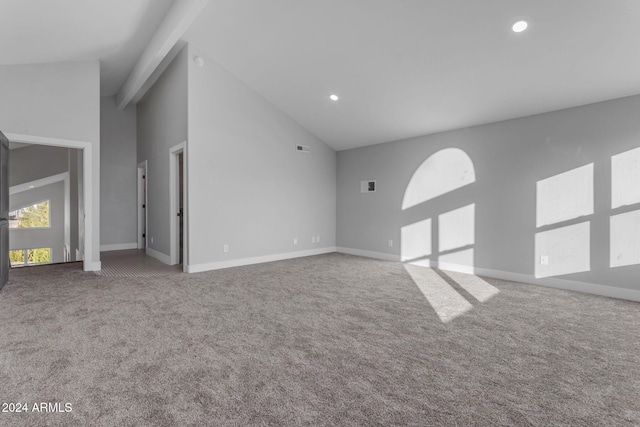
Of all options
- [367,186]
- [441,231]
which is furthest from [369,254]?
[441,231]

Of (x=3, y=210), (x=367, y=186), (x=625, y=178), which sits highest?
(x=367, y=186)

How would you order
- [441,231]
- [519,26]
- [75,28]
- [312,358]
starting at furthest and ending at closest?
1. [441,231]
2. [75,28]
3. [519,26]
4. [312,358]

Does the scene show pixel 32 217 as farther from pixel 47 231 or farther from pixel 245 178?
pixel 245 178

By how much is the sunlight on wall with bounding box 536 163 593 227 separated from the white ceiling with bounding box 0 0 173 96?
18.2ft

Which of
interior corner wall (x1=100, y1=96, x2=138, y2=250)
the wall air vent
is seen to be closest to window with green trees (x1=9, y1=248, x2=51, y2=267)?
interior corner wall (x1=100, y1=96, x2=138, y2=250)

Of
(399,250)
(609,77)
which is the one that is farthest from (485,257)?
(609,77)

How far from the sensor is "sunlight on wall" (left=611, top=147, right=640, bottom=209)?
145 inches

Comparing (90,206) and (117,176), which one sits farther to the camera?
(117,176)

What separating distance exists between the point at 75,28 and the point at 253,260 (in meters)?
4.08

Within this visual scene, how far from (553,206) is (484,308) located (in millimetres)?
2048

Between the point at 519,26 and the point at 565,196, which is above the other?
the point at 519,26

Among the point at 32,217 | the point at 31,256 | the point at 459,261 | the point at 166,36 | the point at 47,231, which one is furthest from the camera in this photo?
the point at 31,256

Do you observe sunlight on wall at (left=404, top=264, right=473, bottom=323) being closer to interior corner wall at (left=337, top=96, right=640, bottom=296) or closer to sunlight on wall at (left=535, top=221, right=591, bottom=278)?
interior corner wall at (left=337, top=96, right=640, bottom=296)

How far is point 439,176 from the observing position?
552 cm
